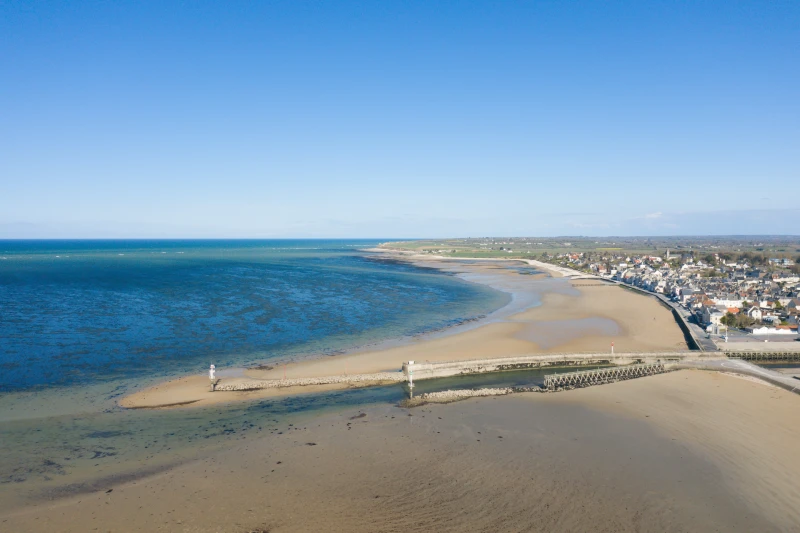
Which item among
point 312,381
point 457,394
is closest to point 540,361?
point 457,394

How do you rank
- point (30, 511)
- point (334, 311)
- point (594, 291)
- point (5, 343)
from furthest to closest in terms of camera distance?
point (594, 291) → point (334, 311) → point (5, 343) → point (30, 511)

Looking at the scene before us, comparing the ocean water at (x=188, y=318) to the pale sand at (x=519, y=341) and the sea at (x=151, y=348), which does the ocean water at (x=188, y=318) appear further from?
the pale sand at (x=519, y=341)

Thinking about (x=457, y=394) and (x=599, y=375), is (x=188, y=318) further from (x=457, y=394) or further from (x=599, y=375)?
(x=599, y=375)

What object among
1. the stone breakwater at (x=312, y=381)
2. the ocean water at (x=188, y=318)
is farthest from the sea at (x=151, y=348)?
the stone breakwater at (x=312, y=381)

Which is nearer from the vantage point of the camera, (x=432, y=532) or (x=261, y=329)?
(x=432, y=532)

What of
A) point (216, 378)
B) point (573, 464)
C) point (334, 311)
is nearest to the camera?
point (573, 464)

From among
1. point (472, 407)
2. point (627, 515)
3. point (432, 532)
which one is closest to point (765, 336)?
point (472, 407)

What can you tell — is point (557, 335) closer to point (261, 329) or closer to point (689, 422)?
point (689, 422)
